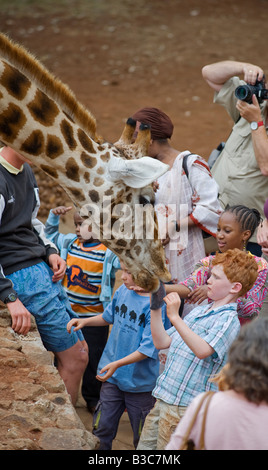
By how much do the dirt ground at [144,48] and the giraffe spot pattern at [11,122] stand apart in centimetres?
774

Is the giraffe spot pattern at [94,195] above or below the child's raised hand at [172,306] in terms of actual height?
above

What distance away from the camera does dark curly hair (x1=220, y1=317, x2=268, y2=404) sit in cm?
246

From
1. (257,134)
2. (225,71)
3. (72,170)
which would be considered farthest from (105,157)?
(225,71)

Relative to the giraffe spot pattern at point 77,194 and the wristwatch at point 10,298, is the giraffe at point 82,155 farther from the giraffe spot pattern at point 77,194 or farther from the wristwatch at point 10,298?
the wristwatch at point 10,298

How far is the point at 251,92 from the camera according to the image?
5.32m

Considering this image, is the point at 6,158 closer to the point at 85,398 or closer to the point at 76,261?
the point at 76,261

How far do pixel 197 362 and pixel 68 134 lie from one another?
5.22ft

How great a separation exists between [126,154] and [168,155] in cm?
85

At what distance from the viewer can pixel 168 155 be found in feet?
16.8

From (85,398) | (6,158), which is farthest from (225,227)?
(85,398)

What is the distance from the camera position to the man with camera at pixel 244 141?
5.29 metres

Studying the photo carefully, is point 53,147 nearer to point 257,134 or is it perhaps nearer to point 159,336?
point 159,336

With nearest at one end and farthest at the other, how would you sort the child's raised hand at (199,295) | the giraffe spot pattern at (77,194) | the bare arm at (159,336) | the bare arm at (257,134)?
the bare arm at (159,336)
the giraffe spot pattern at (77,194)
the child's raised hand at (199,295)
the bare arm at (257,134)

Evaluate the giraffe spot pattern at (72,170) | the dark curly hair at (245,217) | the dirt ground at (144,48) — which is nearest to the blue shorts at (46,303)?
the giraffe spot pattern at (72,170)
